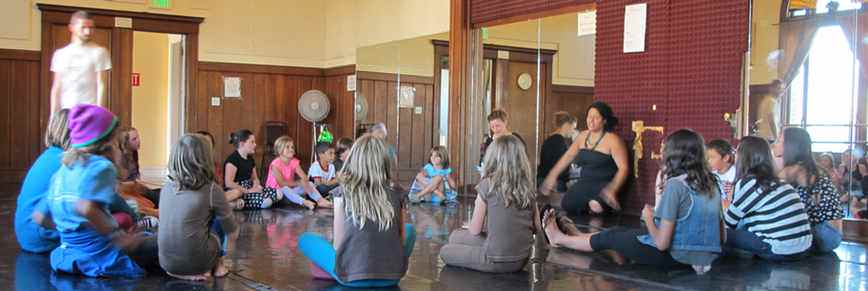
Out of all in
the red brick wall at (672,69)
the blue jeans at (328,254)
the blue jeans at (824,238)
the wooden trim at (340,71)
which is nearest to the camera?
the blue jeans at (328,254)

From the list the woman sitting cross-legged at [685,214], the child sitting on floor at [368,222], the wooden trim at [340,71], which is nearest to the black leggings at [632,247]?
the woman sitting cross-legged at [685,214]

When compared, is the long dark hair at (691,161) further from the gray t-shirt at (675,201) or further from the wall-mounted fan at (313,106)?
the wall-mounted fan at (313,106)

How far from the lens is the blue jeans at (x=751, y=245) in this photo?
5.04 meters

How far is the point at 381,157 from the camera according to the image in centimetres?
382

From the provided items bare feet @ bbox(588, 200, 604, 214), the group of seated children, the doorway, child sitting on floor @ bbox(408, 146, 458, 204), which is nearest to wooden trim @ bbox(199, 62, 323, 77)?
the doorway

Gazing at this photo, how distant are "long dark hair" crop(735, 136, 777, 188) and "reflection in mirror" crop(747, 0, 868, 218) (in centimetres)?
198

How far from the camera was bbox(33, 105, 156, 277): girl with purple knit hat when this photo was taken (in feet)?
12.3

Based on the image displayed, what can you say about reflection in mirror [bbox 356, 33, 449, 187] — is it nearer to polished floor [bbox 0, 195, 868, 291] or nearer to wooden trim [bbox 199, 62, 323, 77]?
wooden trim [bbox 199, 62, 323, 77]

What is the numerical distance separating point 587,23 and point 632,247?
405 centimetres

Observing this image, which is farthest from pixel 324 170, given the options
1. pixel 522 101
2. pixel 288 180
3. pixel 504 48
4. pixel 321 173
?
pixel 504 48

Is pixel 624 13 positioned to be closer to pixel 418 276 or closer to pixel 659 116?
pixel 659 116

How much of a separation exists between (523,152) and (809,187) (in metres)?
2.34

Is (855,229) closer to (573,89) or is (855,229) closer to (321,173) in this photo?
(573,89)

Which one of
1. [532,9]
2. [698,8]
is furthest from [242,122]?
[698,8]
